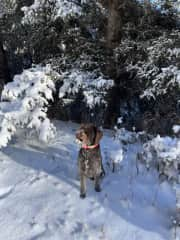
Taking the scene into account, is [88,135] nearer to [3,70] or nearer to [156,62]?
[156,62]

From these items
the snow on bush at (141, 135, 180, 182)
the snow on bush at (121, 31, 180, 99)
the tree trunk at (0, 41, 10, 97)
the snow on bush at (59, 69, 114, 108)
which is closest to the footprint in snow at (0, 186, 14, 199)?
the snow on bush at (141, 135, 180, 182)

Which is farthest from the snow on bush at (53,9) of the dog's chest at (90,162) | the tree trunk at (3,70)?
the dog's chest at (90,162)

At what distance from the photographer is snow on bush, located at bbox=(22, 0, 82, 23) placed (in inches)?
272

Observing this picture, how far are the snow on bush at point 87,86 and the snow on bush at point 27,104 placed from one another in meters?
1.48

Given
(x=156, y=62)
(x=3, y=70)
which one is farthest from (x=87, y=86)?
(x=3, y=70)

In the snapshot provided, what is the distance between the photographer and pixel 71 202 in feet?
13.2

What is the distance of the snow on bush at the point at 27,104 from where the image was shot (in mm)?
5336

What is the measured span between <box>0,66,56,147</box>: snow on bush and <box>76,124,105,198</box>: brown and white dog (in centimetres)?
155

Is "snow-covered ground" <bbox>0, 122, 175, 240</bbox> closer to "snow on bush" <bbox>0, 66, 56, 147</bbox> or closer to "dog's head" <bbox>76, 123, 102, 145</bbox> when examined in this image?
"snow on bush" <bbox>0, 66, 56, 147</bbox>

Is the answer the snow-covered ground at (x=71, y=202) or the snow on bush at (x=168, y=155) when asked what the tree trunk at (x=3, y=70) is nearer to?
the snow-covered ground at (x=71, y=202)

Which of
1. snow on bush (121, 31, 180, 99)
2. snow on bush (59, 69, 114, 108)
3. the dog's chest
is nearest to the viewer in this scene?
the dog's chest

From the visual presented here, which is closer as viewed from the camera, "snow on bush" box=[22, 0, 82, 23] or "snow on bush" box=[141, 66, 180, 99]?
"snow on bush" box=[141, 66, 180, 99]

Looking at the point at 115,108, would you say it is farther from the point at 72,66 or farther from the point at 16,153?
the point at 16,153

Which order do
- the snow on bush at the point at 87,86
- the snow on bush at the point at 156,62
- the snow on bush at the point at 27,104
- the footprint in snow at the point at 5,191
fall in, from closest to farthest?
the footprint in snow at the point at 5,191 < the snow on bush at the point at 27,104 < the snow on bush at the point at 156,62 < the snow on bush at the point at 87,86
